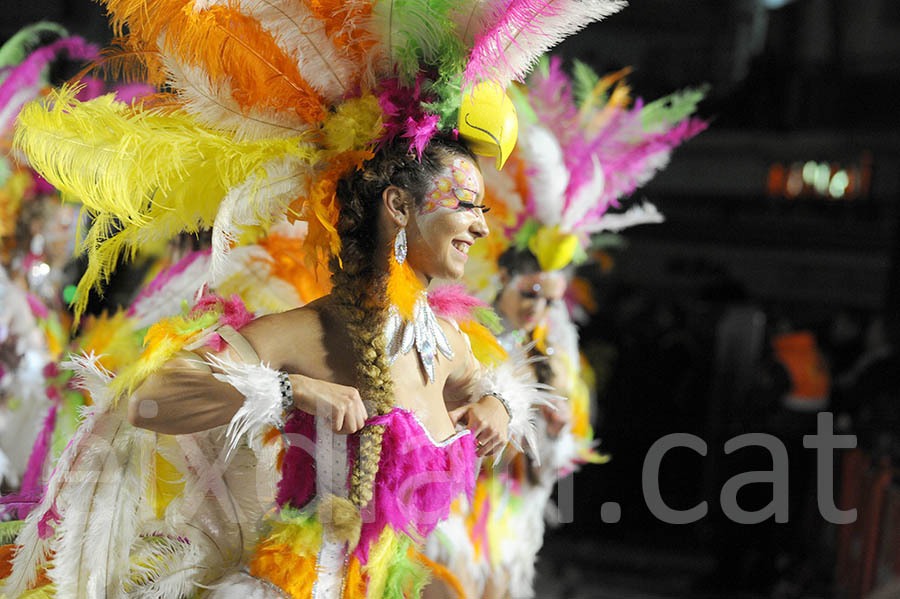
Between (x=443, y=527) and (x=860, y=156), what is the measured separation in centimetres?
728

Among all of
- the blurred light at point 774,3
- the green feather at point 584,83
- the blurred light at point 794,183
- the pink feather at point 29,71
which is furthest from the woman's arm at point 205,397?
the blurred light at point 794,183

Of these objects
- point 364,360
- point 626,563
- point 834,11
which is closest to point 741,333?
point 626,563

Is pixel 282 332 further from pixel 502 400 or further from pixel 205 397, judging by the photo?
pixel 502 400

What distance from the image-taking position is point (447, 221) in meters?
1.46

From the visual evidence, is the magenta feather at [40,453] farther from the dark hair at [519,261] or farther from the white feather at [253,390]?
the dark hair at [519,261]

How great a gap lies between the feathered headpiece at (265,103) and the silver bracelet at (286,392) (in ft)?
0.69

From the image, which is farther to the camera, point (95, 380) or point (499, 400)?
point (499, 400)

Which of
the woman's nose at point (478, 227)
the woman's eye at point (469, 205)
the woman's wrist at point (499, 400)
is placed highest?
the woman's eye at point (469, 205)

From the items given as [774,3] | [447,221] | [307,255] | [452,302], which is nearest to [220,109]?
[307,255]

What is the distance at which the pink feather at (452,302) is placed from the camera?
1677 millimetres

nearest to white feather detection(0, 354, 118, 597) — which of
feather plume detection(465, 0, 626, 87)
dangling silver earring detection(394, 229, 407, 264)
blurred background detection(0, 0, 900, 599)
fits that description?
dangling silver earring detection(394, 229, 407, 264)

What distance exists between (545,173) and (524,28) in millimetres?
1000

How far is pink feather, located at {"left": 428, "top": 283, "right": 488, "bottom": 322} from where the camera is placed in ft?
5.50

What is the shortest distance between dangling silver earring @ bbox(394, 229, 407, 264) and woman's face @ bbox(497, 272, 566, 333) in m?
1.06
